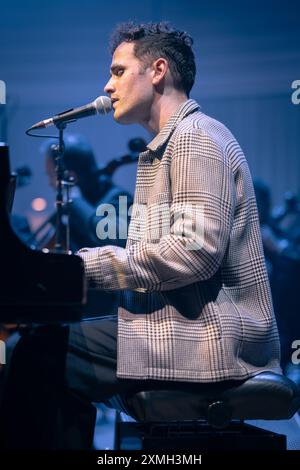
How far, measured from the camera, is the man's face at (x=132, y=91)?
2240 mm

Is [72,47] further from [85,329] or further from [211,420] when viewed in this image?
[211,420]

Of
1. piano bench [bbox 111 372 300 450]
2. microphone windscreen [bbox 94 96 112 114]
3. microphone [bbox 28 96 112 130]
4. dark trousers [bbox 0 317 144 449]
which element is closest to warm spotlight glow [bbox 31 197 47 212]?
microphone [bbox 28 96 112 130]

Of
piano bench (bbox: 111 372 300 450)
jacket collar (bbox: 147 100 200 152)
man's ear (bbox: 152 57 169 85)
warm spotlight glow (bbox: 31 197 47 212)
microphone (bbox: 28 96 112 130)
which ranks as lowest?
piano bench (bbox: 111 372 300 450)

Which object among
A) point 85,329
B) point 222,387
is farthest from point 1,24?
point 222,387

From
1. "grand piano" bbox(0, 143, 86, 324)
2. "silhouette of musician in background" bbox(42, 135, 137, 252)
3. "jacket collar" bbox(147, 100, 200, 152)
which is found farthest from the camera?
"silhouette of musician in background" bbox(42, 135, 137, 252)

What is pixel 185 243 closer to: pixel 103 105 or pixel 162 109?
pixel 162 109

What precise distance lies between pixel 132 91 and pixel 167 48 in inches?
7.0

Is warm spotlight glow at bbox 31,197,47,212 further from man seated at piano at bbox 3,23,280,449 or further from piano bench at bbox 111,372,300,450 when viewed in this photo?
piano bench at bbox 111,372,300,450

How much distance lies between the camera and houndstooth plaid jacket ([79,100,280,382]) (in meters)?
1.93

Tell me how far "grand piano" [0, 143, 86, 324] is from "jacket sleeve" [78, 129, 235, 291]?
0.18 metres

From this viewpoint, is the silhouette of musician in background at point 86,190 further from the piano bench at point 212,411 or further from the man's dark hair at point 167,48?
the piano bench at point 212,411

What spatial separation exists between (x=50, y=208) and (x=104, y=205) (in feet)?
1.20

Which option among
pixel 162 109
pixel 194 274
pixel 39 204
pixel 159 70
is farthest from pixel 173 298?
pixel 39 204

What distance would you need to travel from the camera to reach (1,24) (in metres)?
3.91
